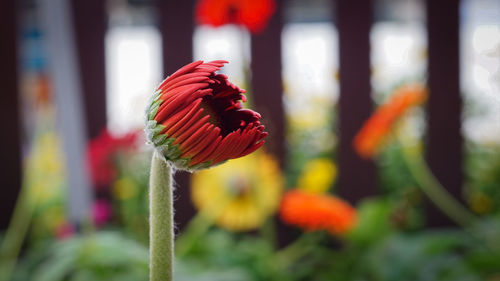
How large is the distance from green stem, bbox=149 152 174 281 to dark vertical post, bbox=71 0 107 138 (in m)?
1.13

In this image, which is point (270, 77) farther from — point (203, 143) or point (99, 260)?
point (203, 143)

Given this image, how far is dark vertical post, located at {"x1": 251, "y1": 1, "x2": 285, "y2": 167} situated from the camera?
1197 mm

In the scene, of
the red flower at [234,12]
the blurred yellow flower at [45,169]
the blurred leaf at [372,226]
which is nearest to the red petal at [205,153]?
the red flower at [234,12]

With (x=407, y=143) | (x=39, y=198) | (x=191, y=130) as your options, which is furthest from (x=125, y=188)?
(x=191, y=130)

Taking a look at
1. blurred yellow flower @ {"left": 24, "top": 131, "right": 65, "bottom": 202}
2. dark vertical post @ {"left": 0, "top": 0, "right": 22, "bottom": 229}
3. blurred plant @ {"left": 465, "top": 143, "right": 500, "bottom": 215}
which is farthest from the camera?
blurred plant @ {"left": 465, "top": 143, "right": 500, "bottom": 215}

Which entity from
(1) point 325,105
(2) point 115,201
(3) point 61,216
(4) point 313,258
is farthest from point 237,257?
(1) point 325,105

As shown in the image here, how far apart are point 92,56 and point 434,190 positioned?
39.6 inches

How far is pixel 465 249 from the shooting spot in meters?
1.04

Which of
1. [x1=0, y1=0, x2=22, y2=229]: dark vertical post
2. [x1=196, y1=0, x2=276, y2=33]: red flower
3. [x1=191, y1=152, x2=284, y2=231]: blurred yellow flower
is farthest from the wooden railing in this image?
[x1=196, y1=0, x2=276, y2=33]: red flower

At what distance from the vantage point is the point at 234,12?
75 cm

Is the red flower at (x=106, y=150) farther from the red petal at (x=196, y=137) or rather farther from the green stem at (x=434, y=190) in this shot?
the red petal at (x=196, y=137)

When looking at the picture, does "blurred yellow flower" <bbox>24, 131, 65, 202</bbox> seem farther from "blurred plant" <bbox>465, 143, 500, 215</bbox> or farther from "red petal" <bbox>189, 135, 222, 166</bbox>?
"blurred plant" <bbox>465, 143, 500, 215</bbox>

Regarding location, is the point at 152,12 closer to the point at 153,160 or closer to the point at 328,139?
the point at 328,139

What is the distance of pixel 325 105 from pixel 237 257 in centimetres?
73
